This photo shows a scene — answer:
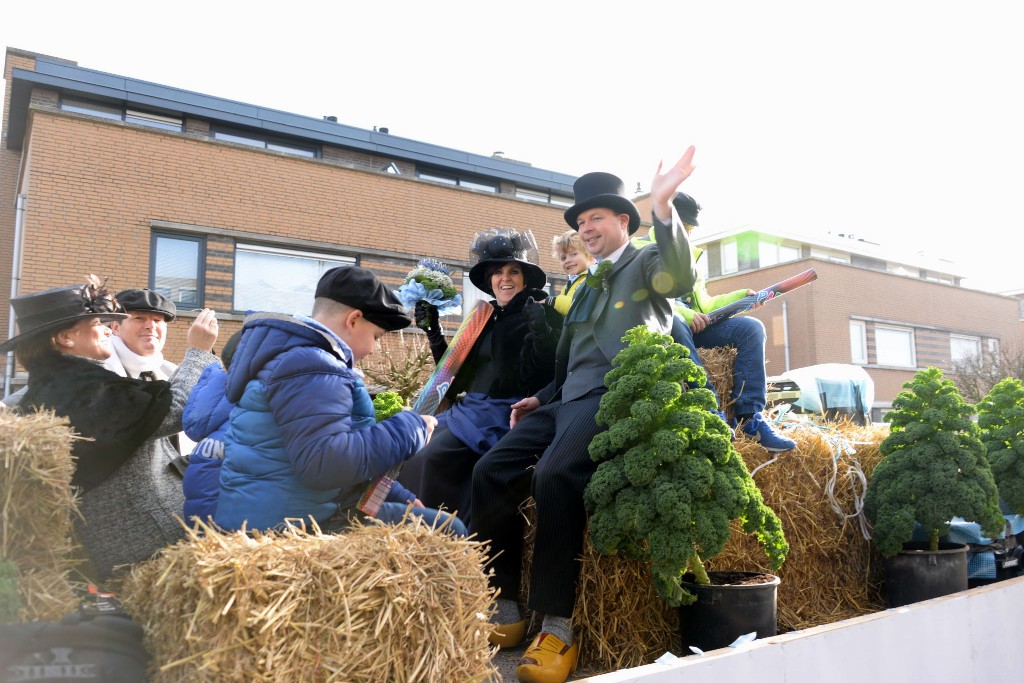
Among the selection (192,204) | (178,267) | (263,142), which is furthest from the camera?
(263,142)

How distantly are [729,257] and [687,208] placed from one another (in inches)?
1070

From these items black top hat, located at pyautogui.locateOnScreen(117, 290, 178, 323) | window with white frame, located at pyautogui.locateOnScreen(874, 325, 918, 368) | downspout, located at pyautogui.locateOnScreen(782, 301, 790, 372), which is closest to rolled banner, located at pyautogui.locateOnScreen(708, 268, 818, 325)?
black top hat, located at pyautogui.locateOnScreen(117, 290, 178, 323)

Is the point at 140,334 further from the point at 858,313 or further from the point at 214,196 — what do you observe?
the point at 858,313

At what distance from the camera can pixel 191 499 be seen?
2.63 metres

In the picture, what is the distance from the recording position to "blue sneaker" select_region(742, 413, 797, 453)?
3.57 m

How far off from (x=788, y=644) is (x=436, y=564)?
146 cm

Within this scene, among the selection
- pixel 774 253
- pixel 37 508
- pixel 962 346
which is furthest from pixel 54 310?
pixel 774 253

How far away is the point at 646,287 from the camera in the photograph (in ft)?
10.8

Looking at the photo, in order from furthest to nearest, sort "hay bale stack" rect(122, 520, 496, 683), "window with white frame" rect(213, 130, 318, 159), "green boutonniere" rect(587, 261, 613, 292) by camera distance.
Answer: "window with white frame" rect(213, 130, 318, 159) < "green boutonniere" rect(587, 261, 613, 292) < "hay bale stack" rect(122, 520, 496, 683)

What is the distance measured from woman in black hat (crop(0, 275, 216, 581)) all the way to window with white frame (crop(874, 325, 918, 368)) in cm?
2569

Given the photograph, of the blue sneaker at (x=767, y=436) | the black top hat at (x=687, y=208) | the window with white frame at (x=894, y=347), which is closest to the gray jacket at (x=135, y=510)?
the blue sneaker at (x=767, y=436)

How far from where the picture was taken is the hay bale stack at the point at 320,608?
1.62m

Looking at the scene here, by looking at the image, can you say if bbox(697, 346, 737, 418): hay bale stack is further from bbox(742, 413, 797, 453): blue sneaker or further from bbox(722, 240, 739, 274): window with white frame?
bbox(722, 240, 739, 274): window with white frame

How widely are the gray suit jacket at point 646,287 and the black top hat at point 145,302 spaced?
214 centimetres
